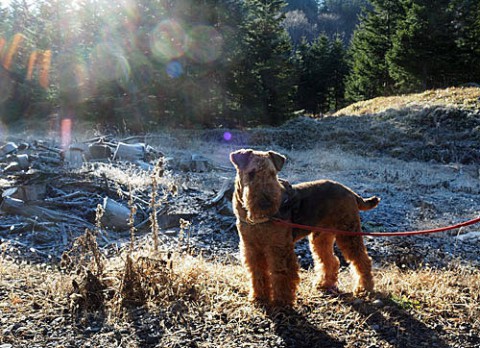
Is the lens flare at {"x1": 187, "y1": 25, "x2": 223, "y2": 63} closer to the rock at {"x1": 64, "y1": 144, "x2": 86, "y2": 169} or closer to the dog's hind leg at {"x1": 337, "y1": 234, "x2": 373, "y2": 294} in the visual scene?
the rock at {"x1": 64, "y1": 144, "x2": 86, "y2": 169}

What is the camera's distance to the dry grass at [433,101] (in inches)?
833

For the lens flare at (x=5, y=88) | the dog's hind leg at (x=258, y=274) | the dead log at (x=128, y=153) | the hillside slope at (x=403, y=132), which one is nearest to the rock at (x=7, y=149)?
the dead log at (x=128, y=153)

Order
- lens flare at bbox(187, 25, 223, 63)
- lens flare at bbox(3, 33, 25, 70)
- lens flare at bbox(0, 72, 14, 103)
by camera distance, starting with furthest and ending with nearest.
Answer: lens flare at bbox(0, 72, 14, 103)
lens flare at bbox(3, 33, 25, 70)
lens flare at bbox(187, 25, 223, 63)

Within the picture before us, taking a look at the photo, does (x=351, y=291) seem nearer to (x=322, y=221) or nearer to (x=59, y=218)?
(x=322, y=221)

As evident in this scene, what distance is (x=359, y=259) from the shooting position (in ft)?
13.1

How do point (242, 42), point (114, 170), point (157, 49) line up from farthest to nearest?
1. point (242, 42)
2. point (157, 49)
3. point (114, 170)

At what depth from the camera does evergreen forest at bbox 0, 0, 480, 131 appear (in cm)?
1859

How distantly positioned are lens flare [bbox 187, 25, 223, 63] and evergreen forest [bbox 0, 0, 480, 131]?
0.05 metres

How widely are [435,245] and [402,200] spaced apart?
2.91 m

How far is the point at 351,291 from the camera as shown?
13.5ft

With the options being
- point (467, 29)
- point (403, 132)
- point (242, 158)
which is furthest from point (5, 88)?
point (467, 29)

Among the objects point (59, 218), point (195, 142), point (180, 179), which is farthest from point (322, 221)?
point (195, 142)

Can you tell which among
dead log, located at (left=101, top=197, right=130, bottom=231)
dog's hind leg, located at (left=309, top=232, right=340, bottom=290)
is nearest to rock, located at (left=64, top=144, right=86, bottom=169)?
dead log, located at (left=101, top=197, right=130, bottom=231)

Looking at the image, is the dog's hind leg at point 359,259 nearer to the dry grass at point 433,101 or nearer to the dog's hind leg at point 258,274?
the dog's hind leg at point 258,274
